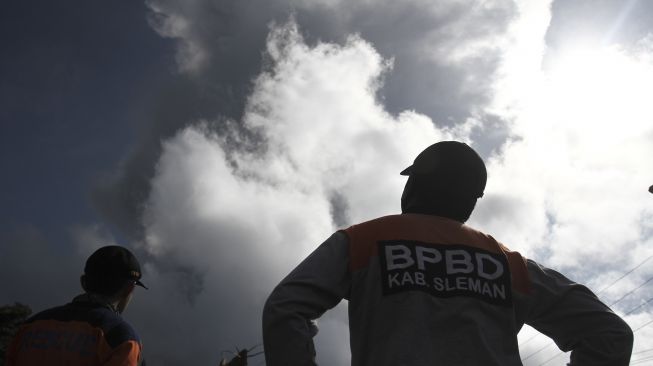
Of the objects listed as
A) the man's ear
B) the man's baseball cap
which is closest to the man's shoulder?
the man's ear

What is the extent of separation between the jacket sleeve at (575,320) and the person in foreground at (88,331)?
8.84ft

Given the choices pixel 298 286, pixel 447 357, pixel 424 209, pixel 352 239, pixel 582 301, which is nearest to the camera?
pixel 447 357

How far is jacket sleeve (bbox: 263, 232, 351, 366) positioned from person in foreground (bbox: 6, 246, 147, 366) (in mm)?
1815

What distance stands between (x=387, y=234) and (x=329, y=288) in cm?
39

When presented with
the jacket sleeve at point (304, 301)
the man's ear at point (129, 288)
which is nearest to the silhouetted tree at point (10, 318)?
the man's ear at point (129, 288)

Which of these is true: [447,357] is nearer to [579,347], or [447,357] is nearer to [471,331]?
[471,331]

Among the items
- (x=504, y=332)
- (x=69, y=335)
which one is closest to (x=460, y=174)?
(x=504, y=332)

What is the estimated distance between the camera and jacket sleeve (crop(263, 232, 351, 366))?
2037 millimetres

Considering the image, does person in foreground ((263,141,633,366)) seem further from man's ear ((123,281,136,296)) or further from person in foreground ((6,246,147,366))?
man's ear ((123,281,136,296))

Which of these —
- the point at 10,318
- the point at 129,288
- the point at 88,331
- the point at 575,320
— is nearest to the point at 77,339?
the point at 88,331

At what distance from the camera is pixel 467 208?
280 centimetres

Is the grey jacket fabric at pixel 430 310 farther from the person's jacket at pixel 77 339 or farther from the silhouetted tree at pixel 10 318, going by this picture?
the silhouetted tree at pixel 10 318

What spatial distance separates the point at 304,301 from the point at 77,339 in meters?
2.15

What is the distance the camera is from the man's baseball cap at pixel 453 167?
9.07 feet
